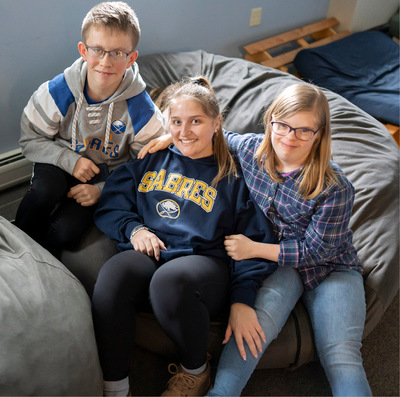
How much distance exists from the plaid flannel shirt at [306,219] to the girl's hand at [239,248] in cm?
10

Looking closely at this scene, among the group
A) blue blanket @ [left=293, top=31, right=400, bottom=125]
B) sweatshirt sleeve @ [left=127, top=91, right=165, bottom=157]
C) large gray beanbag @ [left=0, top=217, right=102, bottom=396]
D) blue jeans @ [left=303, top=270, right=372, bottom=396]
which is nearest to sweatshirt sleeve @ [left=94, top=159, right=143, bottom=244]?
sweatshirt sleeve @ [left=127, top=91, right=165, bottom=157]

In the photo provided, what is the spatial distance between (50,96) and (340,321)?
1195 millimetres

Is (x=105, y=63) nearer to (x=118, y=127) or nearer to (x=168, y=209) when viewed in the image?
(x=118, y=127)

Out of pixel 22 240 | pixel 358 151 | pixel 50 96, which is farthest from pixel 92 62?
pixel 358 151

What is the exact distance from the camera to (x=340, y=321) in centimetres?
132

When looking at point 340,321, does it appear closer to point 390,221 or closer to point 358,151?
point 390,221

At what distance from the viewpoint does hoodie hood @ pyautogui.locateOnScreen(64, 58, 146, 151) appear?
4.94 ft

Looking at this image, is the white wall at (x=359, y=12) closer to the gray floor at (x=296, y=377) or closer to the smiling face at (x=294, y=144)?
the smiling face at (x=294, y=144)

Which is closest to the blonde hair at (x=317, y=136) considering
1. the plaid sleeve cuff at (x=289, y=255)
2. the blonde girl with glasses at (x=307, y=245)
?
the blonde girl with glasses at (x=307, y=245)

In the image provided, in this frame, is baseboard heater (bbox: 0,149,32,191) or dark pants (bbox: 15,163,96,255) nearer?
dark pants (bbox: 15,163,96,255)

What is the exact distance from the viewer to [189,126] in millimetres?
1383

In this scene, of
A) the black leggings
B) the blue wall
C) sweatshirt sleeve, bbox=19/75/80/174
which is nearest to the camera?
the black leggings

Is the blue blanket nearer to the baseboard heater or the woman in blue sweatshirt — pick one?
the woman in blue sweatshirt

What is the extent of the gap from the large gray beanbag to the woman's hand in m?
0.39
